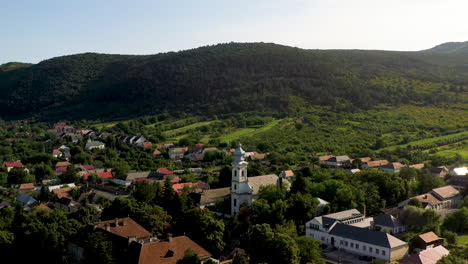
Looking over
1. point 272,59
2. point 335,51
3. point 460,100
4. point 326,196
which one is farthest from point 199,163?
point 335,51

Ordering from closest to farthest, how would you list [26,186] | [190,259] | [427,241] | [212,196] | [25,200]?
1. [190,259]
2. [427,241]
3. [212,196]
4. [25,200]
5. [26,186]

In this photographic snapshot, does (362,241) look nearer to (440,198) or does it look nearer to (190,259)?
(190,259)

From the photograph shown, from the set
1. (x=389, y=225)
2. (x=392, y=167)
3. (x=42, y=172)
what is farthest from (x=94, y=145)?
(x=389, y=225)

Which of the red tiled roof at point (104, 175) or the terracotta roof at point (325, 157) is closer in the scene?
the red tiled roof at point (104, 175)

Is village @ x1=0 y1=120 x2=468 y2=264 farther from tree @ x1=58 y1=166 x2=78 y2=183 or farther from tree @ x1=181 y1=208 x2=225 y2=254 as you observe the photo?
tree @ x1=181 y1=208 x2=225 y2=254

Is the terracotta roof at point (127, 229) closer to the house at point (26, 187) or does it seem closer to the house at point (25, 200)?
the house at point (25, 200)

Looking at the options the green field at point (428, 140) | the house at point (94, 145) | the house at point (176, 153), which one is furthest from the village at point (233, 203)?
the green field at point (428, 140)

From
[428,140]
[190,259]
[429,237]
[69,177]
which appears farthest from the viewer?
[428,140]
